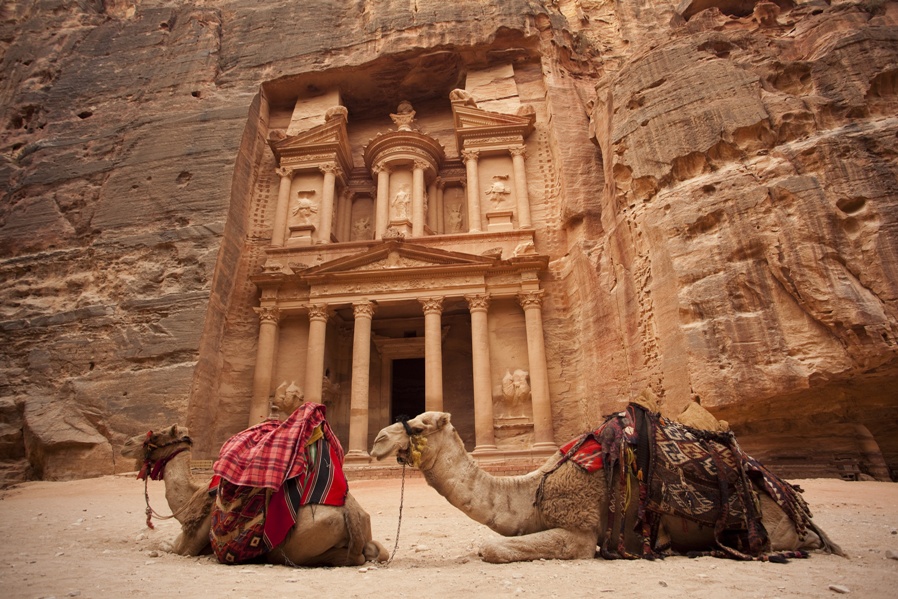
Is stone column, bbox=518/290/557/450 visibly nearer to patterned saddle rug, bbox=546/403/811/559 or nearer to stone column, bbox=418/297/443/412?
stone column, bbox=418/297/443/412

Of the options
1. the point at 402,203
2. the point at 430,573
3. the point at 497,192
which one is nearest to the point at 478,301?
the point at 497,192

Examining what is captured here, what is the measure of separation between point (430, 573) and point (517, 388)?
37.1 feet

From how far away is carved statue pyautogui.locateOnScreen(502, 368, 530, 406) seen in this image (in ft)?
48.5

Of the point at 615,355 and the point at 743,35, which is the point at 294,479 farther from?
the point at 743,35

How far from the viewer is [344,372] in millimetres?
17359

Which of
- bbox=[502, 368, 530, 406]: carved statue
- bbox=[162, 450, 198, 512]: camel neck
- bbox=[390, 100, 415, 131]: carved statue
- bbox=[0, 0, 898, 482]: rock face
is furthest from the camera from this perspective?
bbox=[390, 100, 415, 131]: carved statue

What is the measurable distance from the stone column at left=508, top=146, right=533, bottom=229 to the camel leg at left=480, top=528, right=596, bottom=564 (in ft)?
44.7

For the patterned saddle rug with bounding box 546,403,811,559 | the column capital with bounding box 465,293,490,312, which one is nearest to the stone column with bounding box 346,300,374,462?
the column capital with bounding box 465,293,490,312

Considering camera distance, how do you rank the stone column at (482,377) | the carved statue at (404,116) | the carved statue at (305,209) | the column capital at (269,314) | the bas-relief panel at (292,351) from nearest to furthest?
the stone column at (482,377), the bas-relief panel at (292,351), the column capital at (269,314), the carved statue at (305,209), the carved statue at (404,116)

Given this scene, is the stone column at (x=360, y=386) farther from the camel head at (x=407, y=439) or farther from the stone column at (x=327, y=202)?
the camel head at (x=407, y=439)

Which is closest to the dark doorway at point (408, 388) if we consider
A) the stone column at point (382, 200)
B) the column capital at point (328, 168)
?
the stone column at point (382, 200)

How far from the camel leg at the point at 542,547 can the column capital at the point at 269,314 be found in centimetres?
1325

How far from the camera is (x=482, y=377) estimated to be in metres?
14.8

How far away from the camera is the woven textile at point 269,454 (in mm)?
3824
